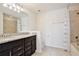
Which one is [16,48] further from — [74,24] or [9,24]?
[74,24]

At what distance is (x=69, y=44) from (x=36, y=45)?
0.80m

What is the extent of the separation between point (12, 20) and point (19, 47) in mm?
669

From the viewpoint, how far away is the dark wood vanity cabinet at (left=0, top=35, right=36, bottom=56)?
180cm

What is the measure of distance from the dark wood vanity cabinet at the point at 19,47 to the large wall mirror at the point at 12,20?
0.34m

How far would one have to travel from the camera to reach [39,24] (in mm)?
2398

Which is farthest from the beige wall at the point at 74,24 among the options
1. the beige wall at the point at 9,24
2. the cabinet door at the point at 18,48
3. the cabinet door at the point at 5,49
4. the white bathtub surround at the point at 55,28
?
the cabinet door at the point at 5,49

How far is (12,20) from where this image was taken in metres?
2.43

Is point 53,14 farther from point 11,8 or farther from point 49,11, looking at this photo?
point 11,8

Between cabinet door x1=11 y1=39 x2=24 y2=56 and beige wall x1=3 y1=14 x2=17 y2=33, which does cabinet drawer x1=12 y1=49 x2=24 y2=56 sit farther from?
beige wall x1=3 y1=14 x2=17 y2=33

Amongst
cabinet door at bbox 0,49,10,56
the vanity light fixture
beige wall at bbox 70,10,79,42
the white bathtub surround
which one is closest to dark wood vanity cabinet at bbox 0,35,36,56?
cabinet door at bbox 0,49,10,56

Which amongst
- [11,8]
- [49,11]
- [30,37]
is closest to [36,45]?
[30,37]

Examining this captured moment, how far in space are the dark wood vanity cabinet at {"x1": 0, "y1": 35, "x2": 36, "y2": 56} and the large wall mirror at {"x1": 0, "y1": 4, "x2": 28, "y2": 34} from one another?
1.12 ft

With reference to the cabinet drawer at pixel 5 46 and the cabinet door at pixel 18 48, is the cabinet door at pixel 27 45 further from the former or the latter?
the cabinet drawer at pixel 5 46

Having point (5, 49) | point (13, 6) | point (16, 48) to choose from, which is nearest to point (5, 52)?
point (5, 49)
